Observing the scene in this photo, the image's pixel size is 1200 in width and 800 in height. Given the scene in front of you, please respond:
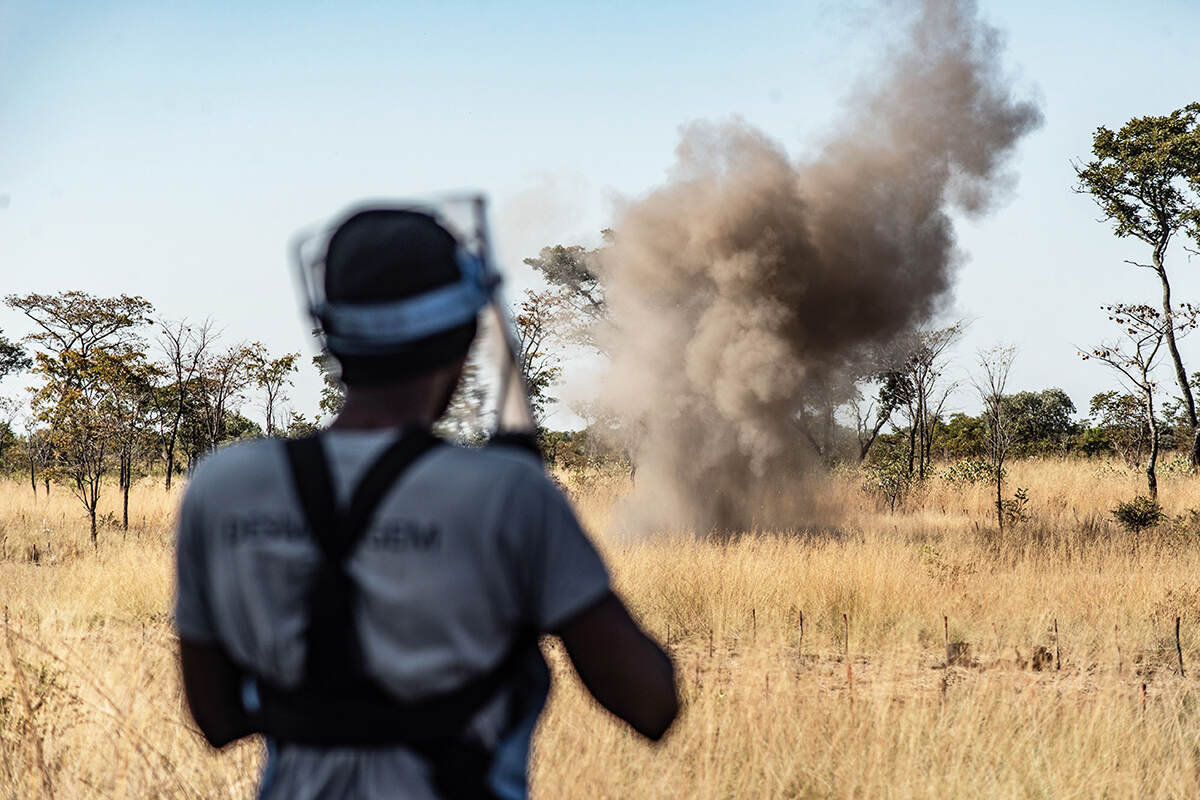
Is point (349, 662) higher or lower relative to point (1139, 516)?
higher

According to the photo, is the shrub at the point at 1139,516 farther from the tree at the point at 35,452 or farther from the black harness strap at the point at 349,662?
the tree at the point at 35,452

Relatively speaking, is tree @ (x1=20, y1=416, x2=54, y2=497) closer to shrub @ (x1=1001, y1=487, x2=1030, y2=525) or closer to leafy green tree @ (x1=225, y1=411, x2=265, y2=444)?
leafy green tree @ (x1=225, y1=411, x2=265, y2=444)

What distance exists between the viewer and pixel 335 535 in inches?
46.9

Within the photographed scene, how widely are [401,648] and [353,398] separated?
38 cm

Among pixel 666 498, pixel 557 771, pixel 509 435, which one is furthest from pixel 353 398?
pixel 666 498

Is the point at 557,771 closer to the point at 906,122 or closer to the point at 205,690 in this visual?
the point at 205,690

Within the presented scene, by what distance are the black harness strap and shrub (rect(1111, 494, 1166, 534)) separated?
1383cm

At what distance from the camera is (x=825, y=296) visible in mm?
14555

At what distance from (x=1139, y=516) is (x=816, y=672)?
8.80 meters

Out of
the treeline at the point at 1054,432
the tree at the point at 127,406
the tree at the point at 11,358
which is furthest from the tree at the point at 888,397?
the tree at the point at 11,358

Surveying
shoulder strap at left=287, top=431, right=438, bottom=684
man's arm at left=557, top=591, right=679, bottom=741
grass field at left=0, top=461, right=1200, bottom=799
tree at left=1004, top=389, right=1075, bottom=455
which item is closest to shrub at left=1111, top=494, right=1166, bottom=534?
grass field at left=0, top=461, right=1200, bottom=799

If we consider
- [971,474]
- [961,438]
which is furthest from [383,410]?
[961,438]

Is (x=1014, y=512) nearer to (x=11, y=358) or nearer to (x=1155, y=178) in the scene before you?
(x=1155, y=178)

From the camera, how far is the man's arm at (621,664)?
1218mm
